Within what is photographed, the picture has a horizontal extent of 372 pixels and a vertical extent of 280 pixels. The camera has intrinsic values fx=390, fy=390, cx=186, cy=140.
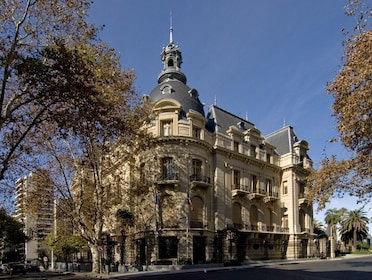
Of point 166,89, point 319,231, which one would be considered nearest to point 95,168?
point 166,89

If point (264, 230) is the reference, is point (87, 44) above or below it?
above

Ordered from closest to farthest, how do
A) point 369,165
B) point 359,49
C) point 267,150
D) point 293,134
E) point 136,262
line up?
point 359,49 < point 369,165 < point 136,262 < point 267,150 < point 293,134

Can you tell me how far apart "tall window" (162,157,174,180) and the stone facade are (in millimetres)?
106

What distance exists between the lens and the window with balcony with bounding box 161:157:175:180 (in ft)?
130

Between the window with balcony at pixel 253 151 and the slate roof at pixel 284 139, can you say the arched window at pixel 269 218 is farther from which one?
the slate roof at pixel 284 139

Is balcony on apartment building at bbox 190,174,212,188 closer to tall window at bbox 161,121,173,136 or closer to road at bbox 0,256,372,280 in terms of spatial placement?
tall window at bbox 161,121,173,136

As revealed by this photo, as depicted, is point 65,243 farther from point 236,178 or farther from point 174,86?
point 174,86

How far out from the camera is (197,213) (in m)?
40.9

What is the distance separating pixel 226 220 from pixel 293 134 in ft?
69.7

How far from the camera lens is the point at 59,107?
17062 millimetres

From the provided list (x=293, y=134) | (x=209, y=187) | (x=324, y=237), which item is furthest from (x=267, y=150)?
(x=324, y=237)

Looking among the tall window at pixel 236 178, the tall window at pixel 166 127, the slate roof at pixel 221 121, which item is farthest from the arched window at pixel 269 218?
the tall window at pixel 166 127

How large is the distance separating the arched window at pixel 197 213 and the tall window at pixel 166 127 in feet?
24.1

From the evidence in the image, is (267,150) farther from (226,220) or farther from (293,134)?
(226,220)
